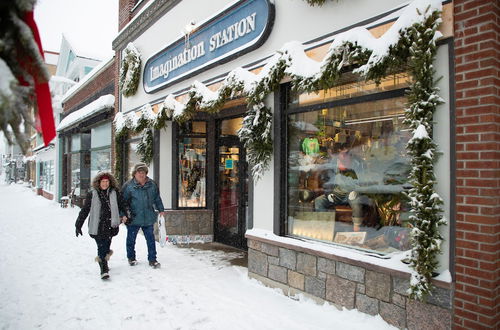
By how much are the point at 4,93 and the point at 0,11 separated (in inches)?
16.3

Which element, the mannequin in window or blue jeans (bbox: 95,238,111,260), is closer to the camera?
the mannequin in window

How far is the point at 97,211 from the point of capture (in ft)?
16.6

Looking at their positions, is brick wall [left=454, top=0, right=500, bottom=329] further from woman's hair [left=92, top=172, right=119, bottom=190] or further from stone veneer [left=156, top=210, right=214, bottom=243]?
stone veneer [left=156, top=210, right=214, bottom=243]

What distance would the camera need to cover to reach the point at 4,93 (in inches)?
56.0

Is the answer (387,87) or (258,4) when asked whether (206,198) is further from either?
(387,87)

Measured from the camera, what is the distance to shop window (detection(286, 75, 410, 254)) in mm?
3578

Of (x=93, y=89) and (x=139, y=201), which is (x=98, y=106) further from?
(x=139, y=201)

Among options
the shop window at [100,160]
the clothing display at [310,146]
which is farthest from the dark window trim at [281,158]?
the shop window at [100,160]

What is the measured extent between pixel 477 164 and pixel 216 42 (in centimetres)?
445

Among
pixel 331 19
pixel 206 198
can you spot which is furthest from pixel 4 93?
pixel 206 198

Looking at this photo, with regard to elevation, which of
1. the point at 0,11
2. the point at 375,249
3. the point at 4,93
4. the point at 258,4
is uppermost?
the point at 258,4

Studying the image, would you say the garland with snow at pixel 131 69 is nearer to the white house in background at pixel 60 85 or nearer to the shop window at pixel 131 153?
the shop window at pixel 131 153

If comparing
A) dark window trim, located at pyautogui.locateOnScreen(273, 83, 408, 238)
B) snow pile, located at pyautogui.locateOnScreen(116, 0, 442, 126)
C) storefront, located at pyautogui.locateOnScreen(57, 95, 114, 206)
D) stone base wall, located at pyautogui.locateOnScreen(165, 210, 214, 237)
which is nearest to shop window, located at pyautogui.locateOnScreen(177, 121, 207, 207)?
stone base wall, located at pyautogui.locateOnScreen(165, 210, 214, 237)

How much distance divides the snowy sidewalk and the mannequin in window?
1.18 m
